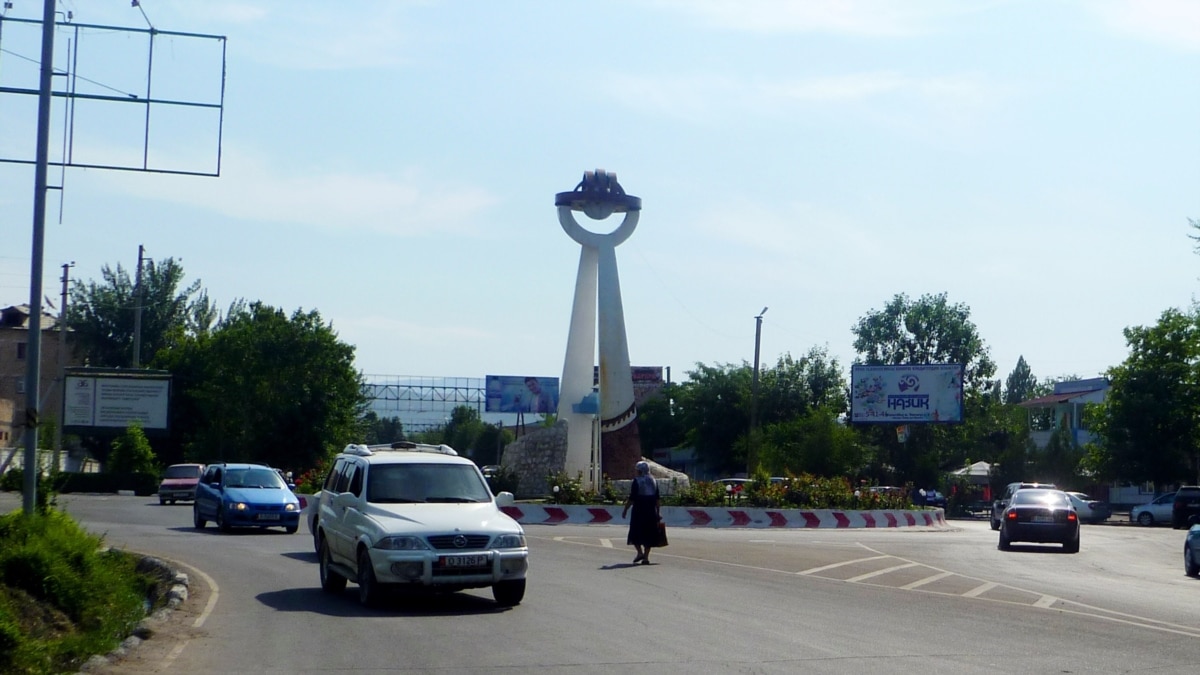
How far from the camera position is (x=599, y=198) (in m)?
49.5

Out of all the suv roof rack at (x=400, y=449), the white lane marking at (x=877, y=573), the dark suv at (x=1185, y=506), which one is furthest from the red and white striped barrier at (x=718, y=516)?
the suv roof rack at (x=400, y=449)

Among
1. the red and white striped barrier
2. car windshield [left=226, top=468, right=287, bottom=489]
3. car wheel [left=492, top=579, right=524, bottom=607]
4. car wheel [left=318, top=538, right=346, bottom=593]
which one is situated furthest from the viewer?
the red and white striped barrier

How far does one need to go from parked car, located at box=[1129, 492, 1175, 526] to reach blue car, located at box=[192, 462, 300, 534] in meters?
39.8

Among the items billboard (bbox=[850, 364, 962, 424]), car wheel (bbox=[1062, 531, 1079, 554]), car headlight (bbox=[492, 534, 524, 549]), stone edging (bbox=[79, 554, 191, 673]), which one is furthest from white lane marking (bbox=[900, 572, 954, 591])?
billboard (bbox=[850, 364, 962, 424])

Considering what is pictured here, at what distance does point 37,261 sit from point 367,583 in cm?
792

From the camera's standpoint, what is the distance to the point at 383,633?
11.7 m

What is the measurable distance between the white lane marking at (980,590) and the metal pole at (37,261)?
505 inches

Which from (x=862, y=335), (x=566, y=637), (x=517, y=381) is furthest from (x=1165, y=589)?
(x=862, y=335)

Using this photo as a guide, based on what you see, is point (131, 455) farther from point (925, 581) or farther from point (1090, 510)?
point (925, 581)

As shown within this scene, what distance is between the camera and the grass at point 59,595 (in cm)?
984

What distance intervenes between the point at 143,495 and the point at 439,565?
51618mm

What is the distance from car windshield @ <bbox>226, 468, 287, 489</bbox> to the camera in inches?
1109

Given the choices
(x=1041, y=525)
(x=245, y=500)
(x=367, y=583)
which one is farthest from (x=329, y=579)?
(x=1041, y=525)

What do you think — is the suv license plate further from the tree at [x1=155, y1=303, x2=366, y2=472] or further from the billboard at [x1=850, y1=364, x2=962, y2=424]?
the tree at [x1=155, y1=303, x2=366, y2=472]
